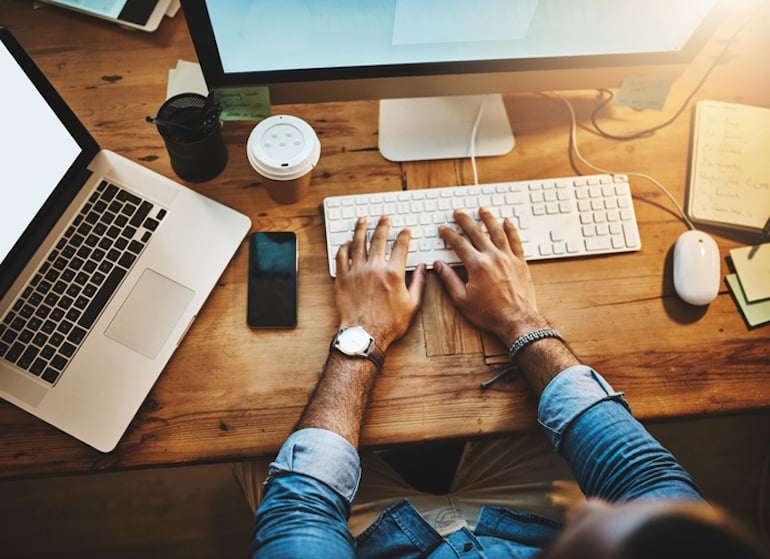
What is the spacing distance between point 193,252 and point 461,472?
0.60 meters

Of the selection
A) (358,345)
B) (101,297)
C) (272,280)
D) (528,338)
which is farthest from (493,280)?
(101,297)

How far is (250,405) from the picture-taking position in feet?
2.69

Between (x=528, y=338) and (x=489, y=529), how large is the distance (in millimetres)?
289

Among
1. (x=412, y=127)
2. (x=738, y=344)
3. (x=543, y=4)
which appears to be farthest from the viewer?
(x=412, y=127)

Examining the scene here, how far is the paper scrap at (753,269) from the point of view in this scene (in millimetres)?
895

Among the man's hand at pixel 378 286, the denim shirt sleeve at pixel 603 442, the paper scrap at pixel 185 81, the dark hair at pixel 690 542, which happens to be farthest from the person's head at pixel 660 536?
the paper scrap at pixel 185 81

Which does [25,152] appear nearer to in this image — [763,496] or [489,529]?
[489,529]

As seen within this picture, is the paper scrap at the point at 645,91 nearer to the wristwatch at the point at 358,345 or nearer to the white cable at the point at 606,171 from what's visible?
the white cable at the point at 606,171

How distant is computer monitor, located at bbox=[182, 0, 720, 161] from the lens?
2.42 ft

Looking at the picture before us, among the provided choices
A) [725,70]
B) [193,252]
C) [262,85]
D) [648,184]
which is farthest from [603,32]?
[193,252]

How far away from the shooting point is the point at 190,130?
83cm

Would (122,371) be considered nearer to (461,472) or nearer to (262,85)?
(262,85)

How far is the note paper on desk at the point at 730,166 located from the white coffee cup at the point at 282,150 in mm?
616

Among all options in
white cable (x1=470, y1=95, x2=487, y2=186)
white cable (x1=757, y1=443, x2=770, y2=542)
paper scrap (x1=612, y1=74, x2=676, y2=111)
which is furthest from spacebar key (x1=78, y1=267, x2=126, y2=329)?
white cable (x1=757, y1=443, x2=770, y2=542)
